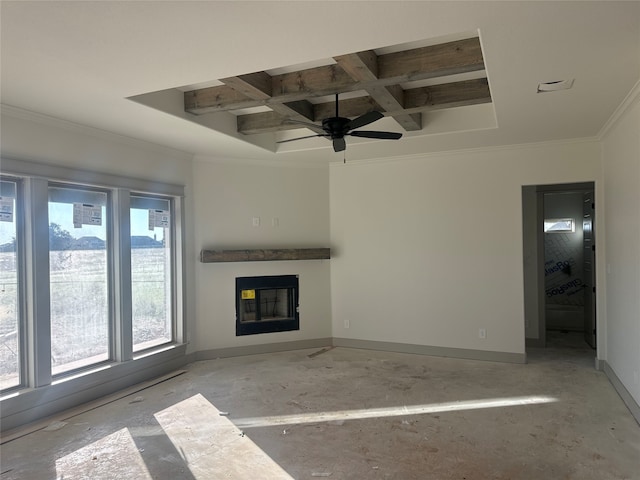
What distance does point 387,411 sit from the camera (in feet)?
11.6

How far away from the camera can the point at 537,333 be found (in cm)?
560

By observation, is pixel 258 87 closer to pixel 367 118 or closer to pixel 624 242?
pixel 367 118

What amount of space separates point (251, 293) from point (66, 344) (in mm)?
2175

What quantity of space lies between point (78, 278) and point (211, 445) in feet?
6.58

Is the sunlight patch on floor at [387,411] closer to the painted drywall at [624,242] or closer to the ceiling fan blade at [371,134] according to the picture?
the painted drywall at [624,242]

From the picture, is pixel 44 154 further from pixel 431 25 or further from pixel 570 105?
pixel 570 105

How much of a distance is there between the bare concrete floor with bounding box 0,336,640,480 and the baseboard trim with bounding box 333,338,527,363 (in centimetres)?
26

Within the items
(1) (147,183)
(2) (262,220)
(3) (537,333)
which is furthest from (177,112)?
(3) (537,333)

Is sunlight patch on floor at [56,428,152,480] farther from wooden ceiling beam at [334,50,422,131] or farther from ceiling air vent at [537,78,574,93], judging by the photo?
ceiling air vent at [537,78,574,93]

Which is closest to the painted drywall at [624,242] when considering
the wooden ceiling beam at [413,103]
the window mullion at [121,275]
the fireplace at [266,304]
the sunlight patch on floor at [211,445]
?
the wooden ceiling beam at [413,103]

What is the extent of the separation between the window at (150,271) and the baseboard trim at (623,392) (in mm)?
4459

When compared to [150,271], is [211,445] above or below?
below

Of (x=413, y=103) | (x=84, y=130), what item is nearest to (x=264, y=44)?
(x=413, y=103)

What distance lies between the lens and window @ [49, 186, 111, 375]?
145 inches
